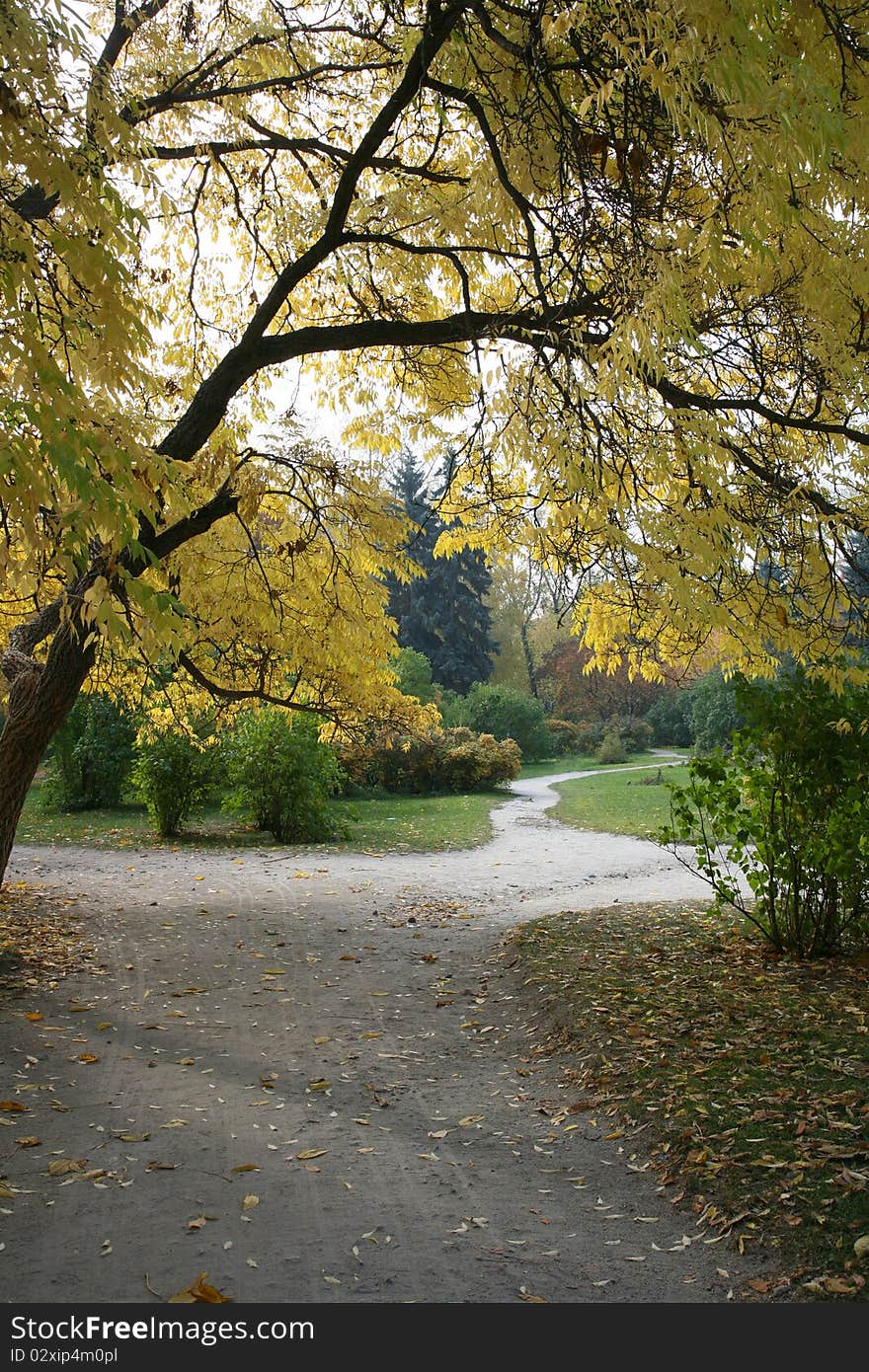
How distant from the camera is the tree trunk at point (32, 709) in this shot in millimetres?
6648

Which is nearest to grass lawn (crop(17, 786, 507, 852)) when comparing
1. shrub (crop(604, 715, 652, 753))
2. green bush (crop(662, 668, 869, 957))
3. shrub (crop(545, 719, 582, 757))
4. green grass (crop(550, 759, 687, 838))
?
green grass (crop(550, 759, 687, 838))

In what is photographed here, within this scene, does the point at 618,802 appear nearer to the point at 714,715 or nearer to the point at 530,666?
the point at 714,715

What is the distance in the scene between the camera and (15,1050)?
17.7ft

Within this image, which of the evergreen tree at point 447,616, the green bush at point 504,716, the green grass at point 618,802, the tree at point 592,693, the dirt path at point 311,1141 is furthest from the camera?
the evergreen tree at point 447,616

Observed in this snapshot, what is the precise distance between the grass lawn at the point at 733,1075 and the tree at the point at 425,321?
88.3 inches

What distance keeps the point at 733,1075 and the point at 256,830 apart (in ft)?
41.1

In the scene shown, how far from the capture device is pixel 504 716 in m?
31.3

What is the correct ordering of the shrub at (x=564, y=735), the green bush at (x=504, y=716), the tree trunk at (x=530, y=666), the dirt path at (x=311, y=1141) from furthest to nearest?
the tree trunk at (x=530, y=666) < the shrub at (x=564, y=735) < the green bush at (x=504, y=716) < the dirt path at (x=311, y=1141)

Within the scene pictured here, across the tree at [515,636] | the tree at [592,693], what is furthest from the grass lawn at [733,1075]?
the tree at [515,636]

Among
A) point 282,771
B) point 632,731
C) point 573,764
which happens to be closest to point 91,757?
point 282,771

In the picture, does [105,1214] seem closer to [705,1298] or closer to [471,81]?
[705,1298]

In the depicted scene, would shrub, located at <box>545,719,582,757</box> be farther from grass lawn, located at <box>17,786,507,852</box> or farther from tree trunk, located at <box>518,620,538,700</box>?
grass lawn, located at <box>17,786,507,852</box>

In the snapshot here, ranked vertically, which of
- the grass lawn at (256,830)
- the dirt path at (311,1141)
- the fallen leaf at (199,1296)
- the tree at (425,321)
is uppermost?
the tree at (425,321)

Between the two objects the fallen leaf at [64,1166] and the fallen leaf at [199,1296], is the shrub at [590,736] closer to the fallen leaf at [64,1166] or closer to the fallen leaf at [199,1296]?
the fallen leaf at [64,1166]
